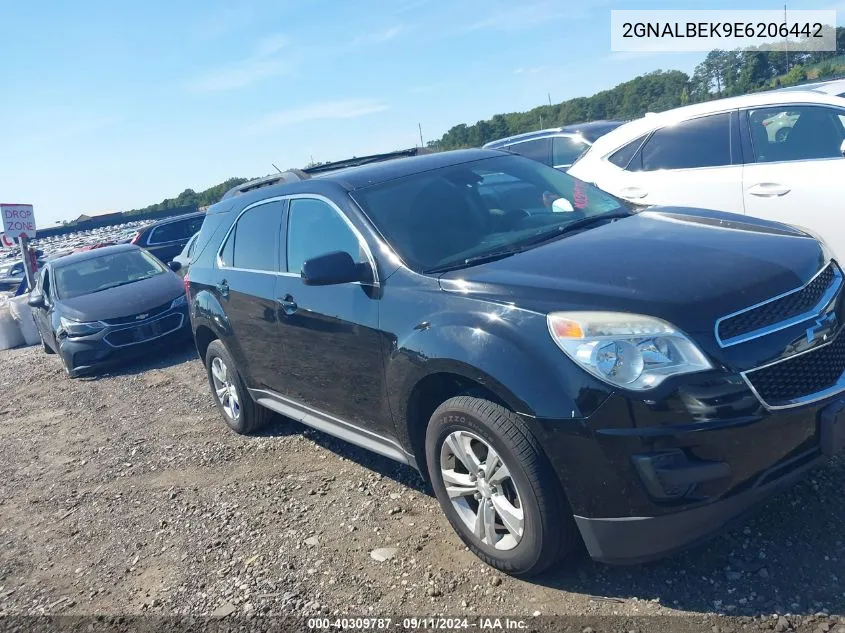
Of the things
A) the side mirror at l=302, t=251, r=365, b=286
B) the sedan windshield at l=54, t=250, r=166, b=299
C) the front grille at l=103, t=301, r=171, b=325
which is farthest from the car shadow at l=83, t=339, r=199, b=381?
the side mirror at l=302, t=251, r=365, b=286

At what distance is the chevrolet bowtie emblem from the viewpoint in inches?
120

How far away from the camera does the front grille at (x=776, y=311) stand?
9.49 ft

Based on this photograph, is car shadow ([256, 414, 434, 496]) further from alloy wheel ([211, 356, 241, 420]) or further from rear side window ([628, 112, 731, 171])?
rear side window ([628, 112, 731, 171])

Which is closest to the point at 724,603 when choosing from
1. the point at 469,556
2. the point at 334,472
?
the point at 469,556

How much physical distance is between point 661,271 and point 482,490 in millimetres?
1221

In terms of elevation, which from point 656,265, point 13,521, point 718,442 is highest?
point 656,265

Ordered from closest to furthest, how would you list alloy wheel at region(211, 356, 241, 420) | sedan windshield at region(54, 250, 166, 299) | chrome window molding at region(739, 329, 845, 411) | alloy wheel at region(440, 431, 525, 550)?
chrome window molding at region(739, 329, 845, 411)
alloy wheel at region(440, 431, 525, 550)
alloy wheel at region(211, 356, 241, 420)
sedan windshield at region(54, 250, 166, 299)

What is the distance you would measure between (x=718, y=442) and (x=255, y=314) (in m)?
3.20

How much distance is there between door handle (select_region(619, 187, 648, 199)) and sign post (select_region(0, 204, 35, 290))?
14653 mm

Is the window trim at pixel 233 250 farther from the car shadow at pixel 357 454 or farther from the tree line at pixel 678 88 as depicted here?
the tree line at pixel 678 88

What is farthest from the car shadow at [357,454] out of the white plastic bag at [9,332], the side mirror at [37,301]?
the white plastic bag at [9,332]

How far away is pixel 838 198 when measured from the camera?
5648 mm

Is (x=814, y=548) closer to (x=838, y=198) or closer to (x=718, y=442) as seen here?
(x=718, y=442)

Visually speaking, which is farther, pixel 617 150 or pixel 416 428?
pixel 617 150
